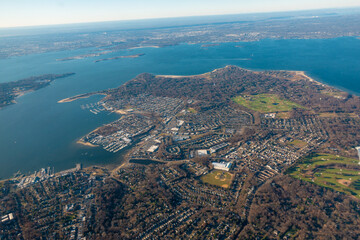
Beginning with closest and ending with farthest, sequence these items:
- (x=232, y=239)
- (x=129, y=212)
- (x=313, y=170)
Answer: (x=232, y=239) < (x=129, y=212) < (x=313, y=170)

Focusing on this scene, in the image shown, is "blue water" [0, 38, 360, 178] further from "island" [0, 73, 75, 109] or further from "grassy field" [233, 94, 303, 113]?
"grassy field" [233, 94, 303, 113]

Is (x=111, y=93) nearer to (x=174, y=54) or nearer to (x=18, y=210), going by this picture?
(x=18, y=210)

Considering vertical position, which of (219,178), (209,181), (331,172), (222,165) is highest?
(222,165)

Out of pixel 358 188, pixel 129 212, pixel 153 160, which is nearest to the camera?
pixel 129 212

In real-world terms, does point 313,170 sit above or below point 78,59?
below

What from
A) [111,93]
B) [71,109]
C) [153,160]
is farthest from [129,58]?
[153,160]

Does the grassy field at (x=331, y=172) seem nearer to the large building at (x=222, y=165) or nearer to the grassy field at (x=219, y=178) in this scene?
the large building at (x=222, y=165)

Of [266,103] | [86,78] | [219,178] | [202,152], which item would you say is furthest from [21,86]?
[266,103]

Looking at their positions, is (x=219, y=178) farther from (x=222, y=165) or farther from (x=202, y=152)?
(x=202, y=152)
